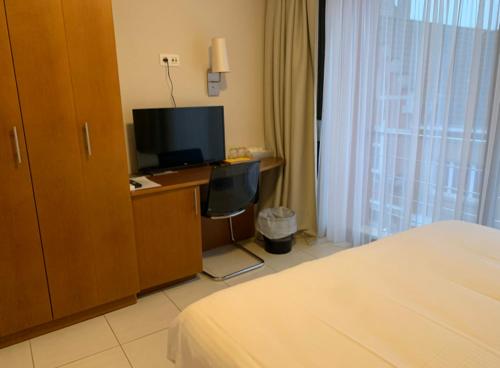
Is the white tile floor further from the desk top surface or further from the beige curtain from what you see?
the beige curtain

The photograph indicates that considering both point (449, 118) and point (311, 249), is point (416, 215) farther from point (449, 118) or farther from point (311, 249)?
point (311, 249)

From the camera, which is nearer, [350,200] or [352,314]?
[352,314]

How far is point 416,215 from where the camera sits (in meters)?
2.77

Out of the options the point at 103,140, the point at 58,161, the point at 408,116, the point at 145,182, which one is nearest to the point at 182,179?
the point at 145,182

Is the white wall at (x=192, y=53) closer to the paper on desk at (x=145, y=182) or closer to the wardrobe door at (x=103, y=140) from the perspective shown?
the paper on desk at (x=145, y=182)

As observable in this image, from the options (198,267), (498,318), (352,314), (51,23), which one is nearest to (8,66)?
(51,23)

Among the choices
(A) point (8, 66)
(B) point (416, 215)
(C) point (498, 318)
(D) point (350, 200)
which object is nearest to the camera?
(C) point (498, 318)

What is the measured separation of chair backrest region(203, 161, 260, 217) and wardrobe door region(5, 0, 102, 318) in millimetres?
847

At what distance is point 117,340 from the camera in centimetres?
217

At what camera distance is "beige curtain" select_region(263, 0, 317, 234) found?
10.4ft

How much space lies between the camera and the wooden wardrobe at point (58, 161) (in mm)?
1906

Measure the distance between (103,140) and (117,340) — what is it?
3.82ft

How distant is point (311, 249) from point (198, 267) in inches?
43.0

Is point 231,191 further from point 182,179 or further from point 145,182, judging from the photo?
point 145,182
